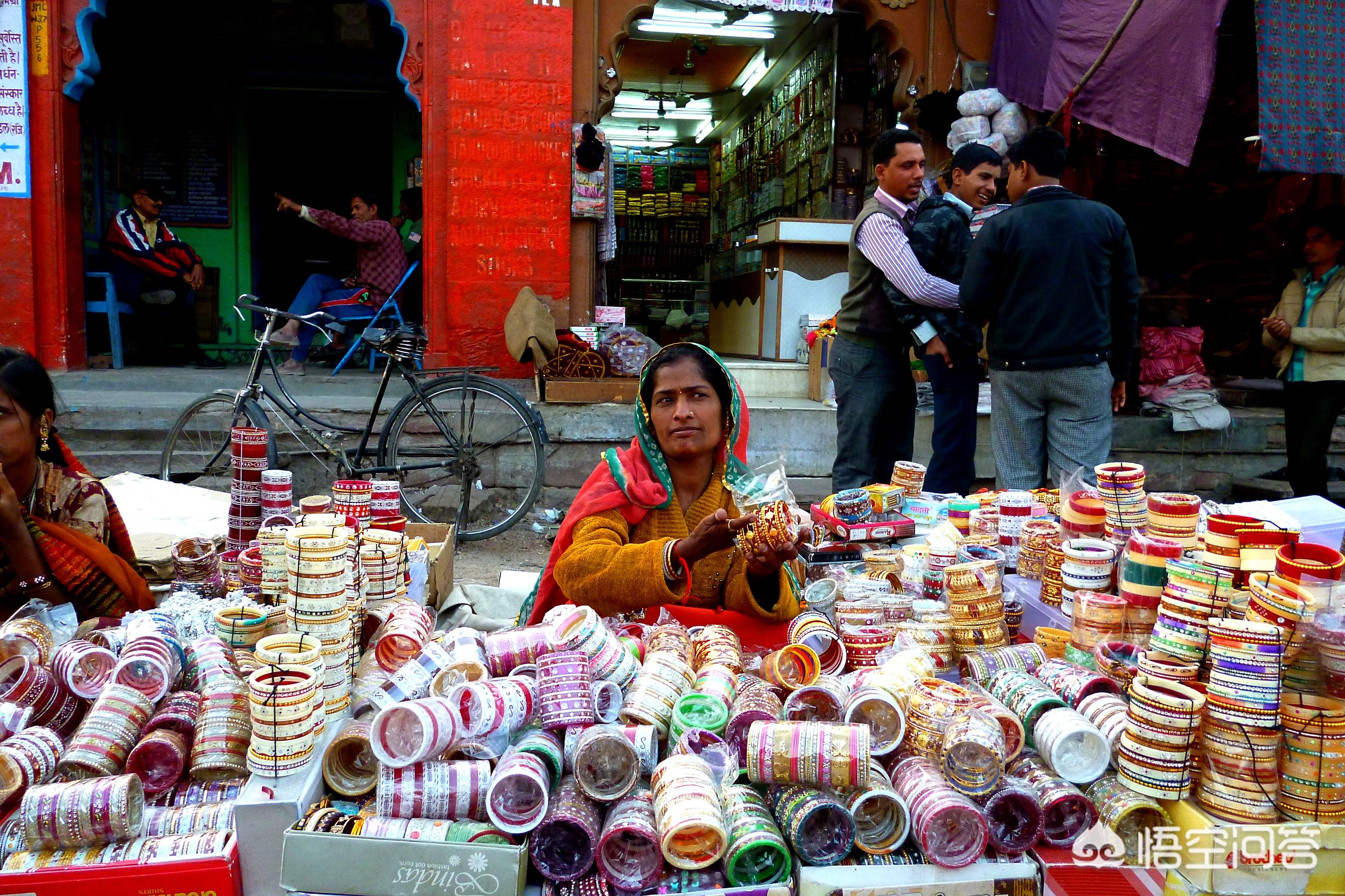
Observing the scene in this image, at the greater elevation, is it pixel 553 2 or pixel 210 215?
pixel 553 2

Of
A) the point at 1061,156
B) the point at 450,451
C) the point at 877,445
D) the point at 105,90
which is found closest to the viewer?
the point at 1061,156

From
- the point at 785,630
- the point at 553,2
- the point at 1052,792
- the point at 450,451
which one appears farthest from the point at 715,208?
the point at 1052,792

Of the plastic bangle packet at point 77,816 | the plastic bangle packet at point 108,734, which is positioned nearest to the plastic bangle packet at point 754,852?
the plastic bangle packet at point 77,816

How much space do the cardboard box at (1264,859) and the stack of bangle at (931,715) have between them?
394mm

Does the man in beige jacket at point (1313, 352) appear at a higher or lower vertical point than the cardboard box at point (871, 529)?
higher

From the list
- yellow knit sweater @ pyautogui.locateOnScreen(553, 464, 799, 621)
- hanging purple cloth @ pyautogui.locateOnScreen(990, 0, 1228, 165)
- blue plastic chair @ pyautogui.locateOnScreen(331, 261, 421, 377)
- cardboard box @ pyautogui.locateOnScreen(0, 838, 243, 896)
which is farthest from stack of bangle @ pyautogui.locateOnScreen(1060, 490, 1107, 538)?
blue plastic chair @ pyautogui.locateOnScreen(331, 261, 421, 377)

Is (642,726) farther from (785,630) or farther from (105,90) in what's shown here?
Result: (105,90)

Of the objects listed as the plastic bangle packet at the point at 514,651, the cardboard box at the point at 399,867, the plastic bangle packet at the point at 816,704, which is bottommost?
the cardboard box at the point at 399,867

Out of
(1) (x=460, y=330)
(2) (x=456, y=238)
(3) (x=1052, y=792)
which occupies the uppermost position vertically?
(2) (x=456, y=238)

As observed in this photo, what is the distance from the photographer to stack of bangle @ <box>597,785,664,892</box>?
1381 mm

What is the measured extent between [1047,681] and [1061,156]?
3.04 metres

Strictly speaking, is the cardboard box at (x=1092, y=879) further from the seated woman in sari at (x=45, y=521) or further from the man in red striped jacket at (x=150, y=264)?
the man in red striped jacket at (x=150, y=264)

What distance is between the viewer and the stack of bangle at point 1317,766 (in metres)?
1.46

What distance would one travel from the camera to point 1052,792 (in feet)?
4.91
